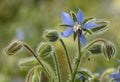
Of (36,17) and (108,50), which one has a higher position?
(36,17)

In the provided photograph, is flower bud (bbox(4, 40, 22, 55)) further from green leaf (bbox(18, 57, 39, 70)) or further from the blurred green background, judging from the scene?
the blurred green background

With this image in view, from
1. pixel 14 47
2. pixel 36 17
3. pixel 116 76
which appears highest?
pixel 36 17

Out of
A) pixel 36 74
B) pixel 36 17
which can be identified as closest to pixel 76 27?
pixel 36 74

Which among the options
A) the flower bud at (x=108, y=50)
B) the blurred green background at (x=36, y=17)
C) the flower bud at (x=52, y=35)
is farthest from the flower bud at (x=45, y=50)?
the blurred green background at (x=36, y=17)

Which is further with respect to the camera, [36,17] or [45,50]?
[36,17]

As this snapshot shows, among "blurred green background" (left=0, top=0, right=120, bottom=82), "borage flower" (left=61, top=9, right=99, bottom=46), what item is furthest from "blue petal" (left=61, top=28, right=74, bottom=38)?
"blurred green background" (left=0, top=0, right=120, bottom=82)

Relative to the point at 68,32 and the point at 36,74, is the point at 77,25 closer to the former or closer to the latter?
the point at 68,32
